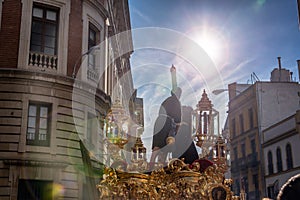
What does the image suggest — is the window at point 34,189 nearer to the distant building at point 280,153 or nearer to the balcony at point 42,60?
the balcony at point 42,60

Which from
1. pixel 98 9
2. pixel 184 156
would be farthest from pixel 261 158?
pixel 184 156

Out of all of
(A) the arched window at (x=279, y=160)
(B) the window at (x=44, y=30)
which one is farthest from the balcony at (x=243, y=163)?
(B) the window at (x=44, y=30)

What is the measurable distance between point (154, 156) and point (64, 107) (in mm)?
11683

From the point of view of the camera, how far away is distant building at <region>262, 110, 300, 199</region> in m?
32.6

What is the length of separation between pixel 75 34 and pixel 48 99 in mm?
3486

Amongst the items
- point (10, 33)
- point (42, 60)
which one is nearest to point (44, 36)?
point (42, 60)

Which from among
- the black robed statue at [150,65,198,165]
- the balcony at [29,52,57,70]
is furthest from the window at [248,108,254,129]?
the black robed statue at [150,65,198,165]

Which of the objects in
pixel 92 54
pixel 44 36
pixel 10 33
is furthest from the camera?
pixel 92 54

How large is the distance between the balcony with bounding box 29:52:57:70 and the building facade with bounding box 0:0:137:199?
39 millimetres

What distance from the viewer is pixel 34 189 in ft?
51.9

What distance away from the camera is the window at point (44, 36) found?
57.3 feet

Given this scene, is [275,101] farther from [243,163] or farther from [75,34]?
[75,34]

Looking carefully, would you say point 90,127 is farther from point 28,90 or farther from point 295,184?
point 295,184

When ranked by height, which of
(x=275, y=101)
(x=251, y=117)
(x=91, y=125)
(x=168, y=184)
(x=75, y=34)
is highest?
(x=275, y=101)
